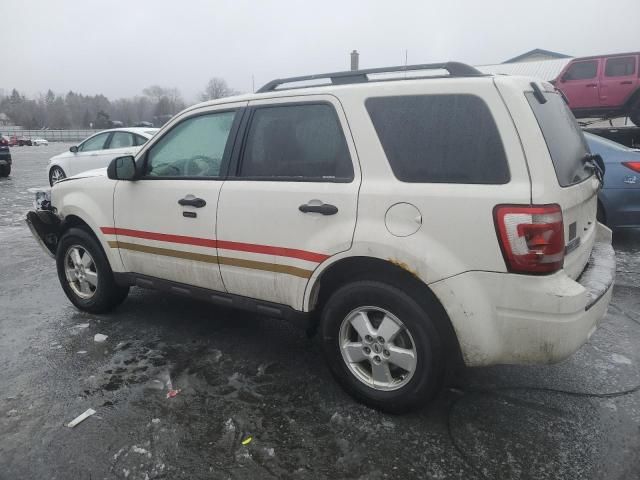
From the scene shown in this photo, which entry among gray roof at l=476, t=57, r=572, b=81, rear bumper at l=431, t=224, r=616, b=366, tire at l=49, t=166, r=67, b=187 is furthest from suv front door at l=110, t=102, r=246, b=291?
gray roof at l=476, t=57, r=572, b=81

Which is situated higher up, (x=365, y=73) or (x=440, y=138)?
(x=365, y=73)

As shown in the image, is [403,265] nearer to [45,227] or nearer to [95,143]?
[45,227]

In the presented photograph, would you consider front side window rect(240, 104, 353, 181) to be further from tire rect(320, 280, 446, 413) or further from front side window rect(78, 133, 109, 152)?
front side window rect(78, 133, 109, 152)

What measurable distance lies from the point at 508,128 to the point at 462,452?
5.48 feet

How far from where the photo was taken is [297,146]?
3.14m

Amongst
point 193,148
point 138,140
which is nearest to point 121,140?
point 138,140

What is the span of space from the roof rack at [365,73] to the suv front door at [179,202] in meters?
0.32

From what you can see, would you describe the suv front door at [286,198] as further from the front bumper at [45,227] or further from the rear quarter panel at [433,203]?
the front bumper at [45,227]

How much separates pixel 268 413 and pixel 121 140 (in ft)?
34.1

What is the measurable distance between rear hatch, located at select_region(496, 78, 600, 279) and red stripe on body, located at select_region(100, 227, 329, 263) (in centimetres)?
122

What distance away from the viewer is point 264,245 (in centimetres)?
318

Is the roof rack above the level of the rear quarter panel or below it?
above

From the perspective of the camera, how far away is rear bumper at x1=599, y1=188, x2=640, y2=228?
238 inches

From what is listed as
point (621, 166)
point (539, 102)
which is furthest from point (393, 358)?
point (621, 166)
